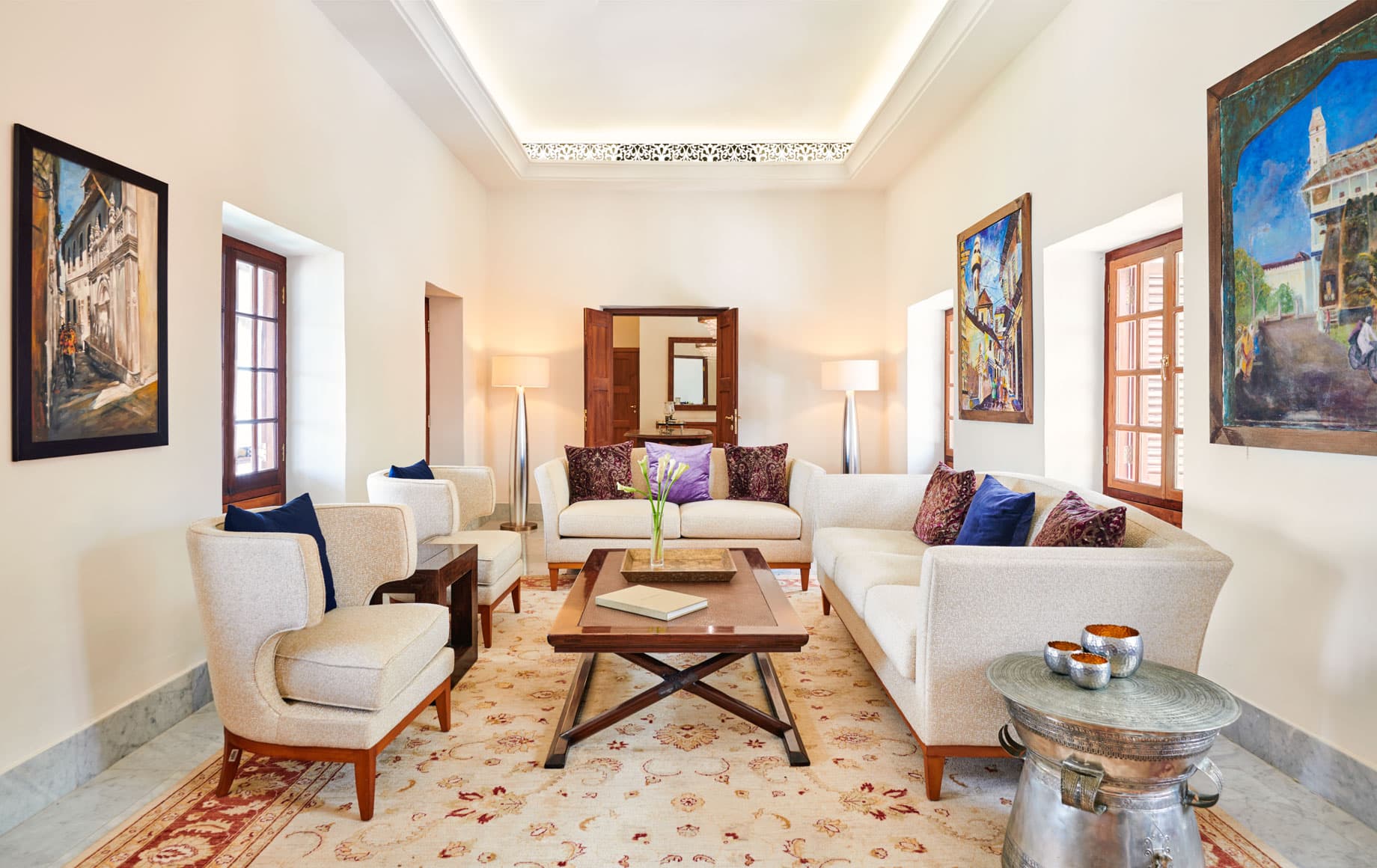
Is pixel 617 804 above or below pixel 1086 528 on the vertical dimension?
below

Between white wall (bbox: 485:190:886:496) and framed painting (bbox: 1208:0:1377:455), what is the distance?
4710 mm

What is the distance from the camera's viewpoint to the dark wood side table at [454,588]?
3115mm

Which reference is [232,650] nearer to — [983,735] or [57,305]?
[57,305]

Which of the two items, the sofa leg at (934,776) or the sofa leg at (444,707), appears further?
the sofa leg at (444,707)

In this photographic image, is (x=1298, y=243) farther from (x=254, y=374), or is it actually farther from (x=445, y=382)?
(x=445, y=382)

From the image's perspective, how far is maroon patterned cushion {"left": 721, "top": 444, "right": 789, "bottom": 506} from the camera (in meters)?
5.66

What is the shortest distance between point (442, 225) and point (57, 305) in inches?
158

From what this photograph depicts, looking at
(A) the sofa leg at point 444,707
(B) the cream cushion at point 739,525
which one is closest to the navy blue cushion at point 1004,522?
(B) the cream cushion at point 739,525

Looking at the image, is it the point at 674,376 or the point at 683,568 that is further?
the point at 674,376

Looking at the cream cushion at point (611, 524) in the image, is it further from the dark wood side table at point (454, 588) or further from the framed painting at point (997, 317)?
the framed painting at point (997, 317)

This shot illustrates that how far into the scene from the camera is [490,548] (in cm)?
407

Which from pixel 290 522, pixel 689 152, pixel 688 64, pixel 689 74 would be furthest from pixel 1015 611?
pixel 689 152

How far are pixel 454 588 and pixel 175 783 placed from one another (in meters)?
1.30

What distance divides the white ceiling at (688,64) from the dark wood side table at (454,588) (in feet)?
11.0
